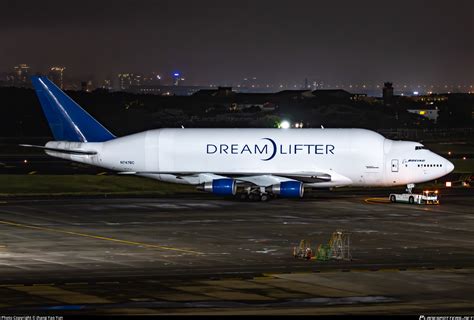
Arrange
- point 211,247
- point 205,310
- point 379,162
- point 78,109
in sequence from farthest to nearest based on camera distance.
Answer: point 78,109
point 379,162
point 211,247
point 205,310

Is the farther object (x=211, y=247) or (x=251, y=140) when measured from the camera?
(x=251, y=140)

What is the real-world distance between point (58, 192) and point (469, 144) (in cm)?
8560

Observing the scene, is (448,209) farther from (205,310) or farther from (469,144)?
(469,144)

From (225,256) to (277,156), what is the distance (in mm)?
30085

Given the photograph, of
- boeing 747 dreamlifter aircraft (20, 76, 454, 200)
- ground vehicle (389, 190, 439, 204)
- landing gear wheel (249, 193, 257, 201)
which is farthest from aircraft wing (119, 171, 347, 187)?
ground vehicle (389, 190, 439, 204)

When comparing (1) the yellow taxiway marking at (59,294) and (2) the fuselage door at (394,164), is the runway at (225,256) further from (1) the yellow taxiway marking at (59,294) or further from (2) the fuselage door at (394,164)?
(2) the fuselage door at (394,164)

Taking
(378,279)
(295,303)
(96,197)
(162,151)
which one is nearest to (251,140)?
(162,151)

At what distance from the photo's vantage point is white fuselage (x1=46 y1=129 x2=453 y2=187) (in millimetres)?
78062

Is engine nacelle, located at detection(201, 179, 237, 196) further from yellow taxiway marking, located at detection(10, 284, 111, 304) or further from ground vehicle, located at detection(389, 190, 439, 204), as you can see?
yellow taxiway marking, located at detection(10, 284, 111, 304)

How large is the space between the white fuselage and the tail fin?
7.74 feet

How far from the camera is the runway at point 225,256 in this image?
121 ft

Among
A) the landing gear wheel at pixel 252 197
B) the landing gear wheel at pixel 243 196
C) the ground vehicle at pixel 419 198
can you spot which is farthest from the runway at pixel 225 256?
the landing gear wheel at pixel 252 197

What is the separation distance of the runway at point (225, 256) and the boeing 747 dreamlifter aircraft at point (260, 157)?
1958 mm

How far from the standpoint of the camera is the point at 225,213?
69.4 m
